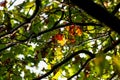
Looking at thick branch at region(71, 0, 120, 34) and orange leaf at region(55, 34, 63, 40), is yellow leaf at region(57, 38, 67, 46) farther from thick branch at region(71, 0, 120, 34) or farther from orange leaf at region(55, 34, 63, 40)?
thick branch at region(71, 0, 120, 34)

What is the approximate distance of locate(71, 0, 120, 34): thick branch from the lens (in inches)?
54.8

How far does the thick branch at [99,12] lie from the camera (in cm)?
139

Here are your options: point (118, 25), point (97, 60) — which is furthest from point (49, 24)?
point (97, 60)

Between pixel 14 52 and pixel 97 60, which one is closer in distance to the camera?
pixel 97 60

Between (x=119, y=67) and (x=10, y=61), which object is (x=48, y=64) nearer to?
(x=10, y=61)

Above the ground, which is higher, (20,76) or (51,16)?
(51,16)

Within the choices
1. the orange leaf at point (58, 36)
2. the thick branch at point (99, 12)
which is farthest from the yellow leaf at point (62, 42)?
the thick branch at point (99, 12)

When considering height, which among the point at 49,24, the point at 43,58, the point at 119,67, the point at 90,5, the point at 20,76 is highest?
the point at 90,5

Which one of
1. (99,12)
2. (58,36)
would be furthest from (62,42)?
(99,12)

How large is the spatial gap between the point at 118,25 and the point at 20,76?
119 inches

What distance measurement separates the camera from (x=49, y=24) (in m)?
3.89

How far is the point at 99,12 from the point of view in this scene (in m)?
1.41

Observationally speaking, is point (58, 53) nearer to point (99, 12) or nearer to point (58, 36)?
point (58, 36)

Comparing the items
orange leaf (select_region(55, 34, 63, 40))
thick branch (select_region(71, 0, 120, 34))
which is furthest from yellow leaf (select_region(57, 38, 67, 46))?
thick branch (select_region(71, 0, 120, 34))
